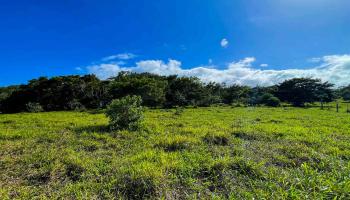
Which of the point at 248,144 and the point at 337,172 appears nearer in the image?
the point at 337,172

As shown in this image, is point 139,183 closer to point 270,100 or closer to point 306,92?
point 270,100

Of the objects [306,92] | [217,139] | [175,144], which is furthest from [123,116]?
[306,92]

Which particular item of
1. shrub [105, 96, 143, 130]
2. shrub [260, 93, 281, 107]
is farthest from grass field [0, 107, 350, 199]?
shrub [260, 93, 281, 107]

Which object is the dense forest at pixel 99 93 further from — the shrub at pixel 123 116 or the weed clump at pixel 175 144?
the weed clump at pixel 175 144

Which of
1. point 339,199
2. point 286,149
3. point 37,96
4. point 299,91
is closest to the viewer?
point 339,199

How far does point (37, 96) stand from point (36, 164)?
1214 inches

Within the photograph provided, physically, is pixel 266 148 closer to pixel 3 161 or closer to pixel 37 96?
pixel 3 161

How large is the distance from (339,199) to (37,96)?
116 ft

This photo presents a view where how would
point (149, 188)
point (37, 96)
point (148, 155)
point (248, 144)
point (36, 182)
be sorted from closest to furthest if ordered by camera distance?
point (149, 188), point (36, 182), point (148, 155), point (248, 144), point (37, 96)

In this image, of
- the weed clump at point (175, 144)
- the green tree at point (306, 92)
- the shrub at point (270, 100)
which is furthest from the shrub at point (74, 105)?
the green tree at point (306, 92)

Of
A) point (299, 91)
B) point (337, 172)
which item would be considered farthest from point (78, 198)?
point (299, 91)

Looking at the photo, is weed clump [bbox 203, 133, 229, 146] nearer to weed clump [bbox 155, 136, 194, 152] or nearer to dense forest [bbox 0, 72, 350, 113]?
weed clump [bbox 155, 136, 194, 152]

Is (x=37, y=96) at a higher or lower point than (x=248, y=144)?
higher

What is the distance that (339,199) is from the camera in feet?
10.0
